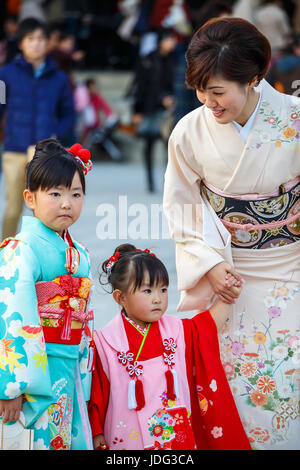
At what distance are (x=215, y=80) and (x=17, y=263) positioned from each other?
1.00 meters

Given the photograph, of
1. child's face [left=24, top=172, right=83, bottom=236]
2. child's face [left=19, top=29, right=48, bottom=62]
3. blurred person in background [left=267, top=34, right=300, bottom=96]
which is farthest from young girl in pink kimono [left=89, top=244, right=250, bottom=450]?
blurred person in background [left=267, top=34, right=300, bottom=96]

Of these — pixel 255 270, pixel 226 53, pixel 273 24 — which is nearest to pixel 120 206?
pixel 255 270

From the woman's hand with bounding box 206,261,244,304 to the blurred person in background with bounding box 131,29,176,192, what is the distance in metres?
6.23

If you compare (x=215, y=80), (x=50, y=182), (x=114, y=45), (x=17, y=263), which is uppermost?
(x=114, y=45)

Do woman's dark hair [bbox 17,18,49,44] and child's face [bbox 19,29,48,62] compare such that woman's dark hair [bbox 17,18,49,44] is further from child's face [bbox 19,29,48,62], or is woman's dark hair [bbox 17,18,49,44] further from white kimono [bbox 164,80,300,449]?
white kimono [bbox 164,80,300,449]

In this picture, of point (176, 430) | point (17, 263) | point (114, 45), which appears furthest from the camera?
point (114, 45)

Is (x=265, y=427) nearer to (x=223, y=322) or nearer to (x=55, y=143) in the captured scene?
(x=223, y=322)

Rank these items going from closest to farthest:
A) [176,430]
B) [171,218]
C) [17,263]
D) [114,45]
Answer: [17,263], [176,430], [171,218], [114,45]

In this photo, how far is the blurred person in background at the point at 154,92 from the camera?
373 inches

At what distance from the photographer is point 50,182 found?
3074 mm

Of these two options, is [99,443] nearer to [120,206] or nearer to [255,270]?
[255,270]

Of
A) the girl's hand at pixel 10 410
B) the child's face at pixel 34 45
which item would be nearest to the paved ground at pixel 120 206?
the girl's hand at pixel 10 410

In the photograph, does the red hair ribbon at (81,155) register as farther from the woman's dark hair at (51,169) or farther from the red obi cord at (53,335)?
the red obi cord at (53,335)
